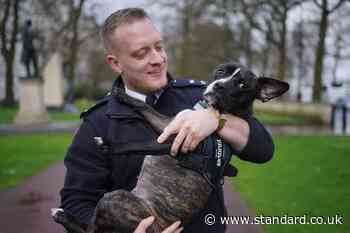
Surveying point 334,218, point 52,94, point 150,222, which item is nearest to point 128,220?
point 150,222

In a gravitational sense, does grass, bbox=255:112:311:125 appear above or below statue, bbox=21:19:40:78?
below

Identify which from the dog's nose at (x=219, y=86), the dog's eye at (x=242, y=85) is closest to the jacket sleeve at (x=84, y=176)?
the dog's nose at (x=219, y=86)

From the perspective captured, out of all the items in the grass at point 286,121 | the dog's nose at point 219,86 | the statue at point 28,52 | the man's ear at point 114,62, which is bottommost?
the grass at point 286,121

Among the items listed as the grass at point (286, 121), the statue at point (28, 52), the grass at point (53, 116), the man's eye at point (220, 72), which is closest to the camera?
the man's eye at point (220, 72)

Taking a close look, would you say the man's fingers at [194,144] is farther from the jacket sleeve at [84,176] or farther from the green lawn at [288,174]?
the green lawn at [288,174]

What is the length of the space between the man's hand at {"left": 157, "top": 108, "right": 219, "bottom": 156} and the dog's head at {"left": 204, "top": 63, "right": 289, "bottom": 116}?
0.43 feet

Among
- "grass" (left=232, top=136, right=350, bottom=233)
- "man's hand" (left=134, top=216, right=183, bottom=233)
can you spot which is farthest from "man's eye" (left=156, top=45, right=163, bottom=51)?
"grass" (left=232, top=136, right=350, bottom=233)

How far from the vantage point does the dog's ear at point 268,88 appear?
250cm

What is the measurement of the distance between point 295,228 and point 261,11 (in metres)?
29.6

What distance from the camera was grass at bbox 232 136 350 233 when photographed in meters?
7.39

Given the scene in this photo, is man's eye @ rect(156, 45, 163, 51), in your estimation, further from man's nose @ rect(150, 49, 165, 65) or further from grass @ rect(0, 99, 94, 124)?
grass @ rect(0, 99, 94, 124)

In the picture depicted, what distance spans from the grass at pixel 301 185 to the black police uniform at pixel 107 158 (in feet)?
13.9

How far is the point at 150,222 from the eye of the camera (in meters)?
2.27

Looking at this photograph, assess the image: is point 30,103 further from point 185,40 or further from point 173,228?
point 173,228
